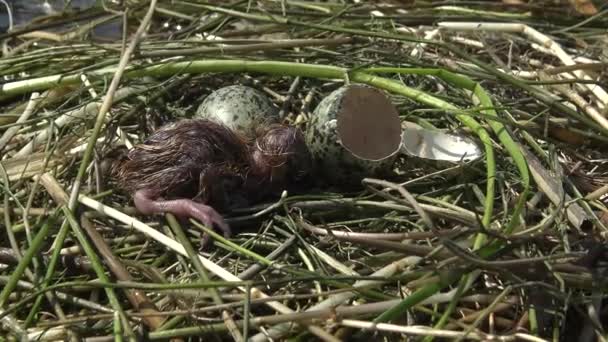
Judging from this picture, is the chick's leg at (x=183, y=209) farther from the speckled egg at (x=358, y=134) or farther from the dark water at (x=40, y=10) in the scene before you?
the dark water at (x=40, y=10)

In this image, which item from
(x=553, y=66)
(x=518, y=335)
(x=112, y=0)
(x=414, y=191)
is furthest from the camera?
(x=112, y=0)

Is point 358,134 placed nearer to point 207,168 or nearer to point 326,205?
point 326,205

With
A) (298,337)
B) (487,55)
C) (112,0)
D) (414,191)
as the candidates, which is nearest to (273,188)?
(414,191)

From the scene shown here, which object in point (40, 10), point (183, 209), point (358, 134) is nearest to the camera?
point (183, 209)

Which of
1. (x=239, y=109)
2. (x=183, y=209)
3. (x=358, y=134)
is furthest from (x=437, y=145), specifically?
(x=183, y=209)

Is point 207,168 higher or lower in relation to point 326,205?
higher

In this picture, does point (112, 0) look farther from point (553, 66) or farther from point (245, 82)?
point (553, 66)
